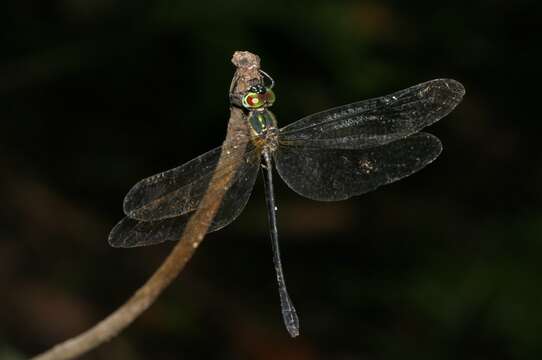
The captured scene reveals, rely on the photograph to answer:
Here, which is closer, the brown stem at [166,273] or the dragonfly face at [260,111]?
the brown stem at [166,273]

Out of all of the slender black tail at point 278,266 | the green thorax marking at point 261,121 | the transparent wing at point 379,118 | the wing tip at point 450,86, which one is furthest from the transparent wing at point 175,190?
the wing tip at point 450,86

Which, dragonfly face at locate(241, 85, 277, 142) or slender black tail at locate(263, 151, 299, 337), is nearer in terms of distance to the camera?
dragonfly face at locate(241, 85, 277, 142)

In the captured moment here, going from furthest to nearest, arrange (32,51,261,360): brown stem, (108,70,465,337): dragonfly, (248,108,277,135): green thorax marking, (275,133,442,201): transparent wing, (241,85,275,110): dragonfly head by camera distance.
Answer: (275,133,442,201): transparent wing → (248,108,277,135): green thorax marking → (108,70,465,337): dragonfly → (241,85,275,110): dragonfly head → (32,51,261,360): brown stem

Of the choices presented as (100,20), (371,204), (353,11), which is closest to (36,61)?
(100,20)

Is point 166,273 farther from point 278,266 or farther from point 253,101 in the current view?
point 278,266

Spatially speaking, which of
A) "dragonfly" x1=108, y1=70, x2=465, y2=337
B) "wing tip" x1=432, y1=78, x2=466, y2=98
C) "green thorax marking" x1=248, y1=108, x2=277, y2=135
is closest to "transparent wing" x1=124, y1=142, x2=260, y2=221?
"dragonfly" x1=108, y1=70, x2=465, y2=337

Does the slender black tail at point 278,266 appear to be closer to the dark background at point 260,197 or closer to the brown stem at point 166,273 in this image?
the brown stem at point 166,273

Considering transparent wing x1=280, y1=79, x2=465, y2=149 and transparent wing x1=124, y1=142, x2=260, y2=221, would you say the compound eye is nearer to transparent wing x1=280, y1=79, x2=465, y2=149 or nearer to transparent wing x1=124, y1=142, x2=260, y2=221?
transparent wing x1=124, y1=142, x2=260, y2=221
